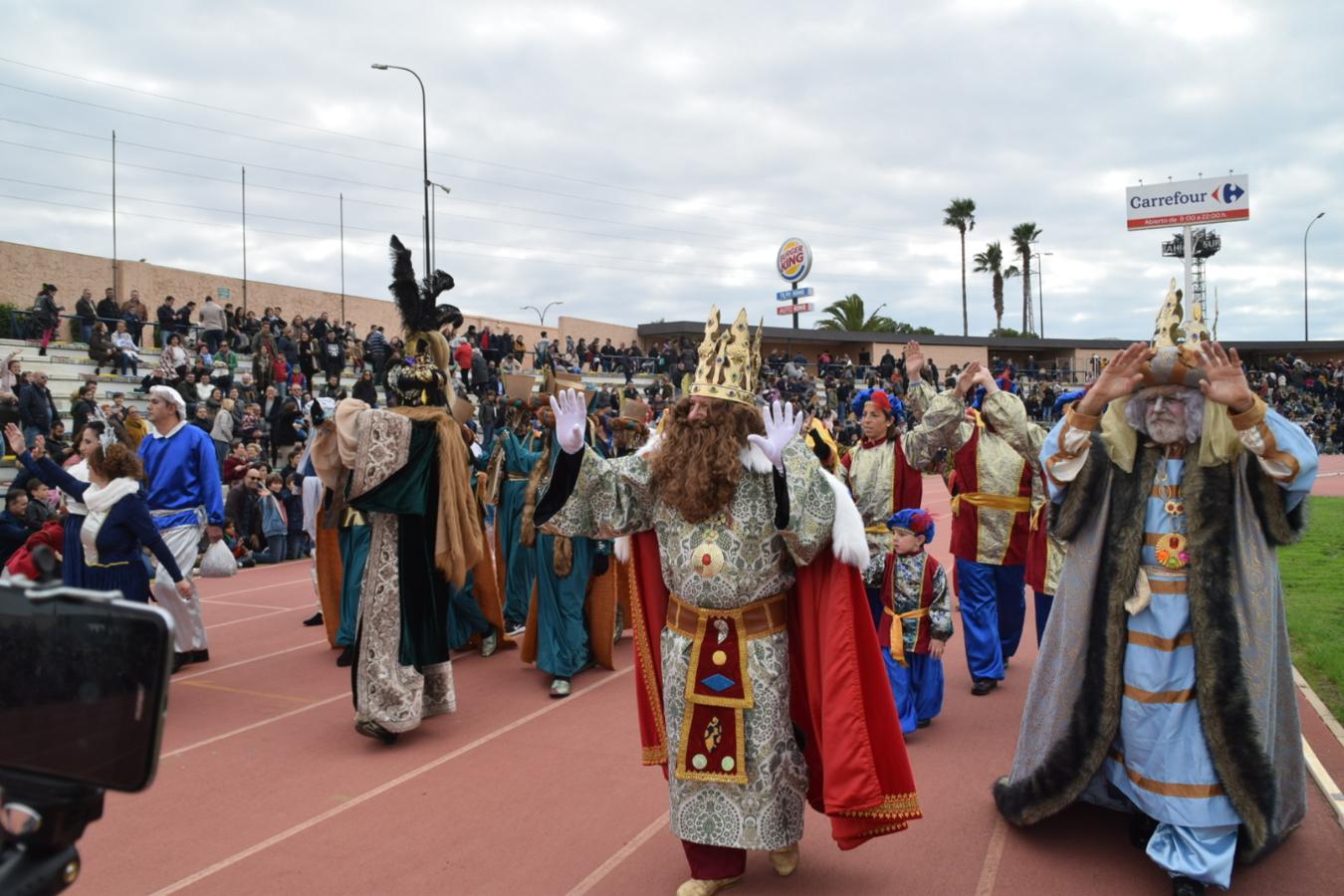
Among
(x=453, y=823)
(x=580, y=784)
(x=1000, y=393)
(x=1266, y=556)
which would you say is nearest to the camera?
(x=1266, y=556)

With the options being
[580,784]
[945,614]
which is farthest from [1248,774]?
[580,784]

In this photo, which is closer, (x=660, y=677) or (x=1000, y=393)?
(x=660, y=677)

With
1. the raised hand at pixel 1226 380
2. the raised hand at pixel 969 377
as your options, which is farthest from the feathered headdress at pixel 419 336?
the raised hand at pixel 1226 380

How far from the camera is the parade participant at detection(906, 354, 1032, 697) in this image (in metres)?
6.66

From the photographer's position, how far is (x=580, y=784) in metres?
5.19

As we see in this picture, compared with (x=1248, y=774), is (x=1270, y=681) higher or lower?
higher

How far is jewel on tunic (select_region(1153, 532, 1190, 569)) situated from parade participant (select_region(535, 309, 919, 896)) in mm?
1286

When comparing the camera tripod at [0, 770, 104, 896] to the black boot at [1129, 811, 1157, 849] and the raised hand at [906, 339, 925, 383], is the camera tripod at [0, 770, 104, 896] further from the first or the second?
the raised hand at [906, 339, 925, 383]

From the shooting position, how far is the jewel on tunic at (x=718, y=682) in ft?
12.5

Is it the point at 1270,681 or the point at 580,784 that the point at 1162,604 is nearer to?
the point at 1270,681

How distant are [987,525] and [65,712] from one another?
5996 millimetres

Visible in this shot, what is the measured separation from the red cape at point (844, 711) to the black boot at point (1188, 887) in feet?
3.32

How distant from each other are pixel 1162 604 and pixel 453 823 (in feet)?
10.8

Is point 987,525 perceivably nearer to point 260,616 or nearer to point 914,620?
point 914,620
